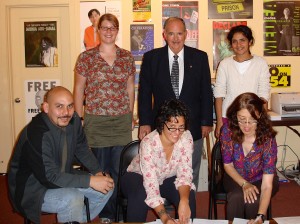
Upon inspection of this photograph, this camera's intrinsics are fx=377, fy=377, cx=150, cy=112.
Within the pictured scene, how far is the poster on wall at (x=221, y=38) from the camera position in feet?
14.3

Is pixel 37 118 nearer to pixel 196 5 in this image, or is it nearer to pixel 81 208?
pixel 81 208

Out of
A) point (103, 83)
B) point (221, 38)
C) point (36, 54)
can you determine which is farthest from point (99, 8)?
point (103, 83)

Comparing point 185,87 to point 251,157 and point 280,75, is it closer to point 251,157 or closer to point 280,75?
point 251,157

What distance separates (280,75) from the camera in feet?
14.7

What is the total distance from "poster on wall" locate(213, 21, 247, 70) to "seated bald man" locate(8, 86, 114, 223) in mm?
2562

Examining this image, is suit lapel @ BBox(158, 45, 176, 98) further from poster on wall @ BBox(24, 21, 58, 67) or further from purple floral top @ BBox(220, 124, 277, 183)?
poster on wall @ BBox(24, 21, 58, 67)

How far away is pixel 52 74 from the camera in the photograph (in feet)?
15.3

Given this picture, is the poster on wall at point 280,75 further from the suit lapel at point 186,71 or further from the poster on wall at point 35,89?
the poster on wall at point 35,89

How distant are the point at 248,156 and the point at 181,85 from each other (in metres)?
0.85

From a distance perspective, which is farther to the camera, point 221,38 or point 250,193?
point 221,38

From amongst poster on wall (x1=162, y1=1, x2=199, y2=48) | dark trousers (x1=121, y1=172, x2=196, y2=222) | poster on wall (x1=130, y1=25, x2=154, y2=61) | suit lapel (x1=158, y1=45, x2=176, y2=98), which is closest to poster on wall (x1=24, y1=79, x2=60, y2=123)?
poster on wall (x1=130, y1=25, x2=154, y2=61)

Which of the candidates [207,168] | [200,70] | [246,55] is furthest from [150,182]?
[207,168]

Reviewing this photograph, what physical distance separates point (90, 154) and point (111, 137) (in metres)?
0.38

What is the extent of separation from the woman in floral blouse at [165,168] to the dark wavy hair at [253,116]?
31 centimetres
